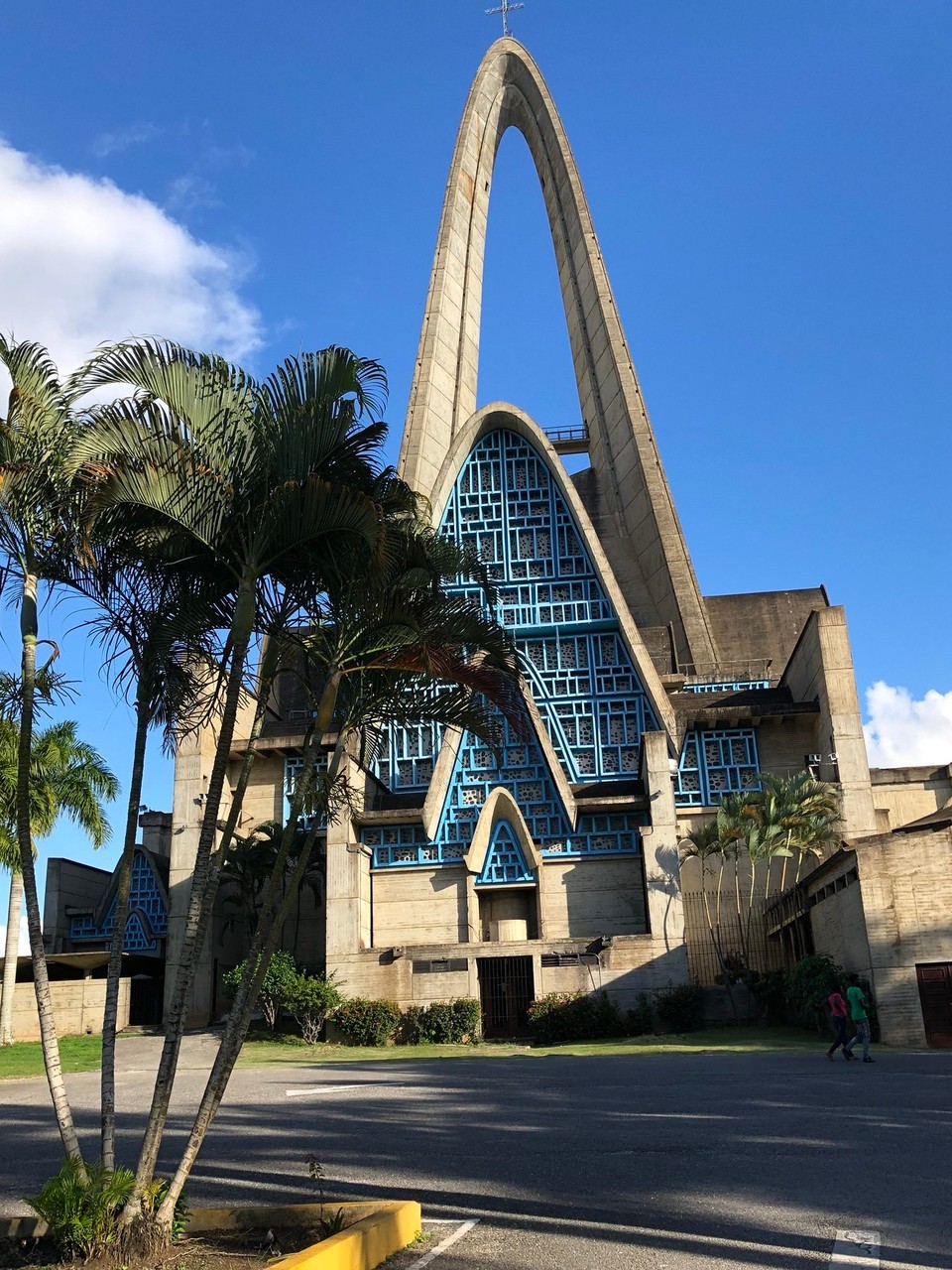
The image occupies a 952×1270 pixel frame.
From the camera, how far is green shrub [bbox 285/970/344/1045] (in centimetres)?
2734

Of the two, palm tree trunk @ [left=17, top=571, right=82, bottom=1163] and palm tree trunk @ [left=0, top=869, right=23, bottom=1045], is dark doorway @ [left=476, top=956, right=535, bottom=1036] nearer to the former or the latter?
palm tree trunk @ [left=0, top=869, right=23, bottom=1045]

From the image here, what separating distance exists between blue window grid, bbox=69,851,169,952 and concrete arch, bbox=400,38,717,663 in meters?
17.0

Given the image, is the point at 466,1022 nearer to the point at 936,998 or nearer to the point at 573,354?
the point at 936,998

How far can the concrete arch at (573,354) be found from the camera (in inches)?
1761

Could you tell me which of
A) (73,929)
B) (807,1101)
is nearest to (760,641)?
(73,929)

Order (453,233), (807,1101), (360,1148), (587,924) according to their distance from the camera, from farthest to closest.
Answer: (453,233), (587,924), (807,1101), (360,1148)

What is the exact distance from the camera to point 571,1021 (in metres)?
26.8

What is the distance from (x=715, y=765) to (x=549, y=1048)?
40.3ft

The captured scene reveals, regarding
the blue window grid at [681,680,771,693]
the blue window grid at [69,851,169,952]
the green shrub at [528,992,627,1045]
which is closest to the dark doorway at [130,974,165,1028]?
the blue window grid at [69,851,169,952]

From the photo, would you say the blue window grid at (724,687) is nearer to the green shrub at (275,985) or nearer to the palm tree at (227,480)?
the green shrub at (275,985)

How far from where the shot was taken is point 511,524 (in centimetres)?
3697

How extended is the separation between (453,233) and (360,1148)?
51.3 metres

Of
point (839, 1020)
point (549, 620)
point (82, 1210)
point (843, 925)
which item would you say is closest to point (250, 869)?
point (549, 620)

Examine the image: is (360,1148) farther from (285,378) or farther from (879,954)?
(879,954)
